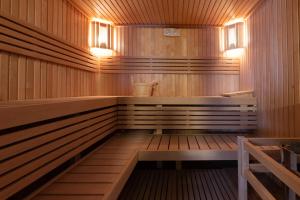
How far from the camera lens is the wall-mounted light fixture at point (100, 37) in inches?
172

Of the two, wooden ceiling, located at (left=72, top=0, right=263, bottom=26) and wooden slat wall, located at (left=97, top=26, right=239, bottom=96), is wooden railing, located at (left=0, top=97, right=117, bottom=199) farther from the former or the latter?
wooden slat wall, located at (left=97, top=26, right=239, bottom=96)

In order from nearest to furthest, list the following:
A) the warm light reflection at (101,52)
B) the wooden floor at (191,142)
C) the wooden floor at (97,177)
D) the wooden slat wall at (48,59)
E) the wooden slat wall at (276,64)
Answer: the wooden floor at (97,177) < the wooden slat wall at (48,59) < the wooden slat wall at (276,64) < the wooden floor at (191,142) < the warm light reflection at (101,52)

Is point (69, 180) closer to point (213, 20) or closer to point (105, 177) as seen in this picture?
point (105, 177)

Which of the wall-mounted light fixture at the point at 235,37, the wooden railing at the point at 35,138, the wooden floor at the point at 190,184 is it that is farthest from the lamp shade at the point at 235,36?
the wooden railing at the point at 35,138

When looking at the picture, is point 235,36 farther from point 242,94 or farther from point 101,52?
point 101,52

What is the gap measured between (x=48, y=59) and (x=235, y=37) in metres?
3.28

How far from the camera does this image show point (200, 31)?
4.81m

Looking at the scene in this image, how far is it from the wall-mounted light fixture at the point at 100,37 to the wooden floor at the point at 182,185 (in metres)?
2.38

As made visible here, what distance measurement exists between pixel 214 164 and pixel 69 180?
2.76 m

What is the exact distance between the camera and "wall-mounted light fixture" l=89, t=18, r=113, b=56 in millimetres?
4363

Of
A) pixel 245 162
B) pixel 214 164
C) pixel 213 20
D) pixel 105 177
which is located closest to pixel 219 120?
pixel 214 164

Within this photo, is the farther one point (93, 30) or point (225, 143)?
point (93, 30)

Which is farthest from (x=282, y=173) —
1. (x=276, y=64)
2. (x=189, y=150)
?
(x=276, y=64)

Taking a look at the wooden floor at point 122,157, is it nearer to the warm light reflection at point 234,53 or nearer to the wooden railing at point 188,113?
the wooden railing at point 188,113
